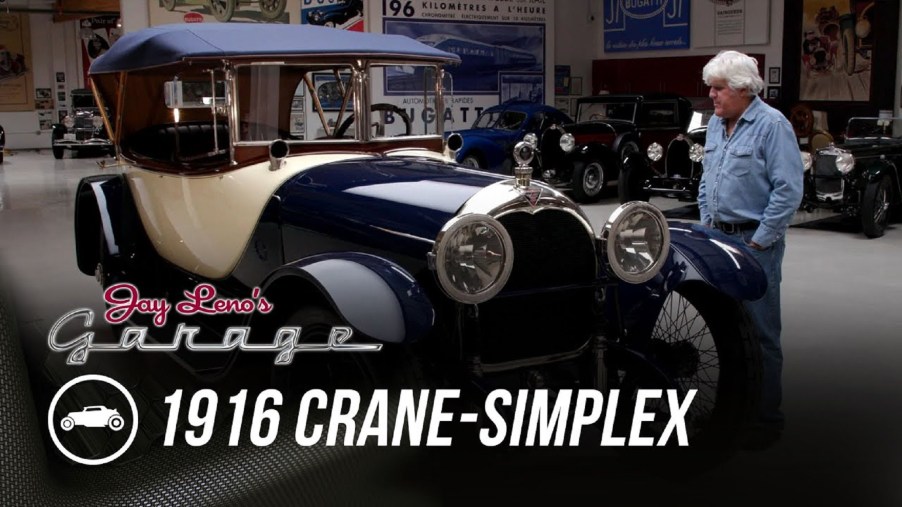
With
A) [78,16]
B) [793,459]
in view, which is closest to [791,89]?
[793,459]

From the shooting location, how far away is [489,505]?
2.83 metres

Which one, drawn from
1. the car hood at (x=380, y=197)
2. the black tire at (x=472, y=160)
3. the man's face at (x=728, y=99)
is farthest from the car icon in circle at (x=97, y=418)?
the black tire at (x=472, y=160)

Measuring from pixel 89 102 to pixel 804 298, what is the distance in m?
17.8

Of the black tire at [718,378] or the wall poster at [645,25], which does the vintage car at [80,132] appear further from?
the black tire at [718,378]

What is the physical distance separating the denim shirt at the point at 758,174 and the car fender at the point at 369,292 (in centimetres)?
153

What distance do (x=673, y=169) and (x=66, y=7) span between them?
1552 cm

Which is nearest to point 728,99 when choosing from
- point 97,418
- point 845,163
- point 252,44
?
point 252,44

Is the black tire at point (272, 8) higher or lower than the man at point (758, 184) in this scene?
higher

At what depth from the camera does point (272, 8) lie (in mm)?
12484

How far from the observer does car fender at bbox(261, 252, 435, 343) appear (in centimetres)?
243

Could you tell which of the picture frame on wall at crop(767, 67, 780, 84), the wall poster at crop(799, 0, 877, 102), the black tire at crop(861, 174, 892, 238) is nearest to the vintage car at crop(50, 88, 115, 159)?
the picture frame on wall at crop(767, 67, 780, 84)

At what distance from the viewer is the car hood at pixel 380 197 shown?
289 cm

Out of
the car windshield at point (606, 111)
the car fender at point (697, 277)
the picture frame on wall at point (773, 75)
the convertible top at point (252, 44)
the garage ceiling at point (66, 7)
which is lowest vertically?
the car fender at point (697, 277)

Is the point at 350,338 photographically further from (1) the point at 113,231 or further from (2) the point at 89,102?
(2) the point at 89,102
